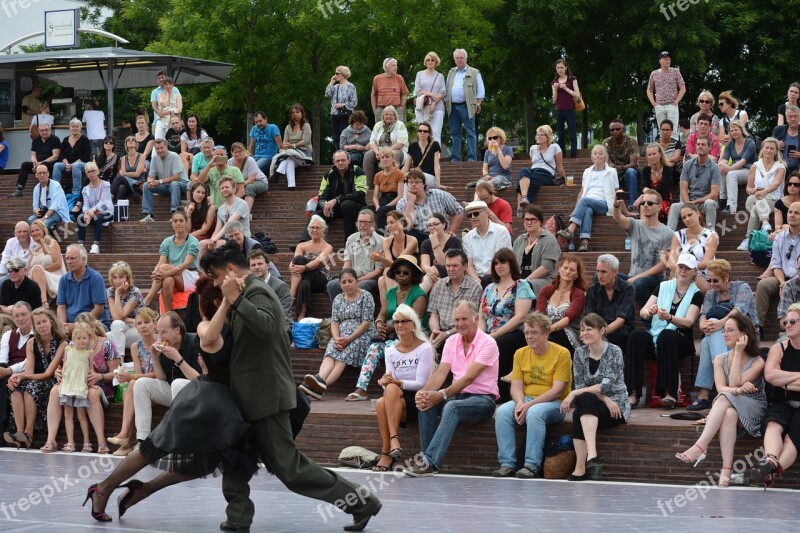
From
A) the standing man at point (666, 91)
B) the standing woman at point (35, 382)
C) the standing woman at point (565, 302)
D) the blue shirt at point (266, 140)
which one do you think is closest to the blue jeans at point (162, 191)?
the blue shirt at point (266, 140)

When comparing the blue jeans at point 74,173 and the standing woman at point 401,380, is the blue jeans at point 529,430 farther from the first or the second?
the blue jeans at point 74,173

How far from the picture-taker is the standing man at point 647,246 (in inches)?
540

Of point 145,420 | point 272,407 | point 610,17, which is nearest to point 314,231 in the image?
point 145,420

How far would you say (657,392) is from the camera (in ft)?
40.0

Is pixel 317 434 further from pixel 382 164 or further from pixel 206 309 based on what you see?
pixel 382 164

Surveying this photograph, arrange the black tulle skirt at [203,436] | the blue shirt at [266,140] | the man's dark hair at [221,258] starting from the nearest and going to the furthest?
1. the man's dark hair at [221,258]
2. the black tulle skirt at [203,436]
3. the blue shirt at [266,140]

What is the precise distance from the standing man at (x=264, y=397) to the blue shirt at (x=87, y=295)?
7.18 meters

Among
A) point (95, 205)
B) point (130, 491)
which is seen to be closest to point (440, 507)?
point (130, 491)

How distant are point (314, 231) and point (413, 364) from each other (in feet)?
13.0

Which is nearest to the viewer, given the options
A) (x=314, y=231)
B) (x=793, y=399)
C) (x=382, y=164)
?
(x=793, y=399)

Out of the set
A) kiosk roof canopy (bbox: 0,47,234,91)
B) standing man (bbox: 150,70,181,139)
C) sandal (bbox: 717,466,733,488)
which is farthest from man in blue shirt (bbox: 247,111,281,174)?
sandal (bbox: 717,466,733,488)

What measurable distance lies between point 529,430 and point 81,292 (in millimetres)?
6172

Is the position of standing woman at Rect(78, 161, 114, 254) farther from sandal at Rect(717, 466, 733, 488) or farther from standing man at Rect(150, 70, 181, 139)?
sandal at Rect(717, 466, 733, 488)

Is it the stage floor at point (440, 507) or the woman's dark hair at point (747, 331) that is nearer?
the stage floor at point (440, 507)
